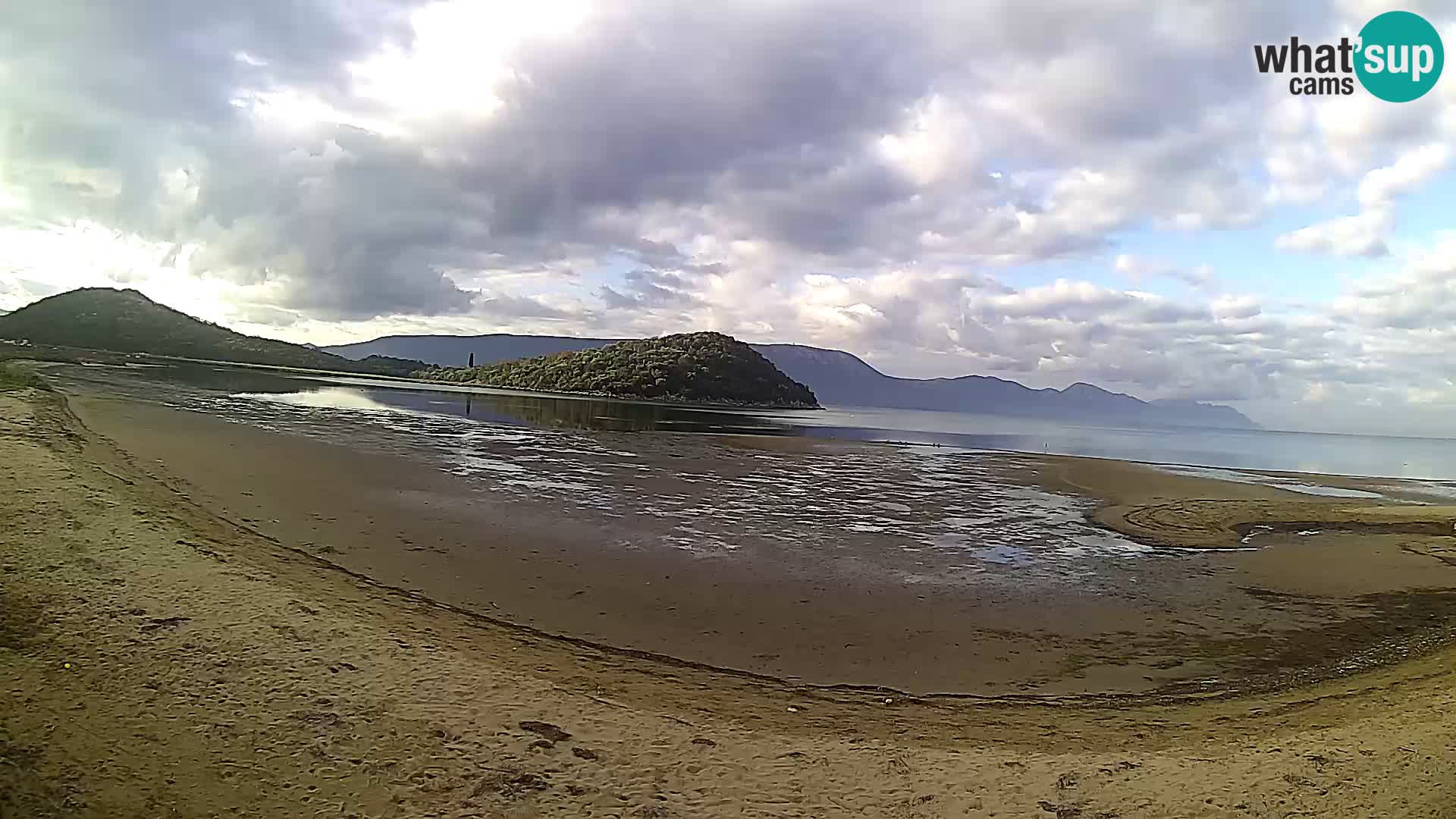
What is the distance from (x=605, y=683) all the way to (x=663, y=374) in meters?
126

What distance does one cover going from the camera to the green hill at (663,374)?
131625 mm

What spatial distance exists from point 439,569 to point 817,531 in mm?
9005

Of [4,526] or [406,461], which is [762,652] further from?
[406,461]

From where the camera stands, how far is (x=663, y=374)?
133m

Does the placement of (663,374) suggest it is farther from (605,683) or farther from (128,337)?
(128,337)

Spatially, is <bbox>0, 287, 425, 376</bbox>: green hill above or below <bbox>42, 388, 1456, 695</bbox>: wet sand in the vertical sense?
above

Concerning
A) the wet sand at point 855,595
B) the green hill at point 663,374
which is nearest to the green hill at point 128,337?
the green hill at point 663,374

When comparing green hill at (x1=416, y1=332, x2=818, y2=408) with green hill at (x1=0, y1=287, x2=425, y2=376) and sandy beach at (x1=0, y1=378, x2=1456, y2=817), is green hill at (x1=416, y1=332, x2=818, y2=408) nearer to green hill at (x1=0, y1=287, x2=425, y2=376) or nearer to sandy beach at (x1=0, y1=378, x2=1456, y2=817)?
green hill at (x1=0, y1=287, x2=425, y2=376)

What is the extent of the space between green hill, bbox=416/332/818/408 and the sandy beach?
108350 mm

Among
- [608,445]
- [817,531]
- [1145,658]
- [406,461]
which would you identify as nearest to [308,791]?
[1145,658]

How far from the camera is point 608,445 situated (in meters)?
35.6

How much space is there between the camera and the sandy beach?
5.67 meters

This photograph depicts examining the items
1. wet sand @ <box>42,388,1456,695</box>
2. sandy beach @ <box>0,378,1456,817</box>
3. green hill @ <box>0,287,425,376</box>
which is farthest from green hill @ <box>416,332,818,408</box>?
sandy beach @ <box>0,378,1456,817</box>

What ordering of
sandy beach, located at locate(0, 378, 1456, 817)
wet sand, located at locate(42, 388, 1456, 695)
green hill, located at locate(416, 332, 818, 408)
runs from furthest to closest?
1. green hill, located at locate(416, 332, 818, 408)
2. wet sand, located at locate(42, 388, 1456, 695)
3. sandy beach, located at locate(0, 378, 1456, 817)
